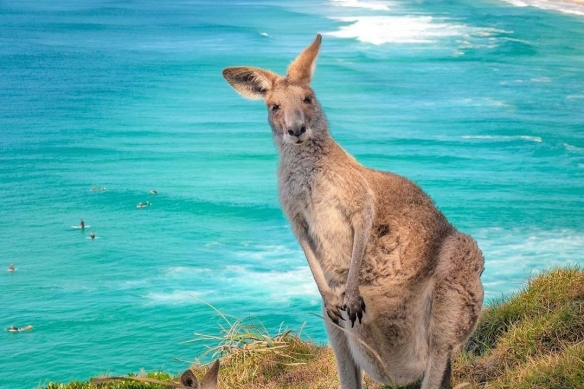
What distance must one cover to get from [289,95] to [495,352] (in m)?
2.20

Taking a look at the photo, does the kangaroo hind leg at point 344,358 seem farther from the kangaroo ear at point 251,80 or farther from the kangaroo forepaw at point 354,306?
the kangaroo ear at point 251,80

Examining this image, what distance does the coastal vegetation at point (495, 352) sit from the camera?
15.7 feet

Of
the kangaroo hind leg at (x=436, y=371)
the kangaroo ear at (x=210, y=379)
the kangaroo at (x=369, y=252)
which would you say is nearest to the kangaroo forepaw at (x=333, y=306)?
the kangaroo at (x=369, y=252)

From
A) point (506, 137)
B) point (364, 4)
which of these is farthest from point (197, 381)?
point (364, 4)

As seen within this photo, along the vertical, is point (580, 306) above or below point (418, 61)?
above

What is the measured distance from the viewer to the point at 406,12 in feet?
114

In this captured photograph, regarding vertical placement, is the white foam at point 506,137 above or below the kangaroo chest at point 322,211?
below

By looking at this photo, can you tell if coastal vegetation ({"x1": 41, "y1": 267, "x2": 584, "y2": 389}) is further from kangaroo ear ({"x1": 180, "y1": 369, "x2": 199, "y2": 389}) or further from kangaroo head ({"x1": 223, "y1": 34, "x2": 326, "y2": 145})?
kangaroo head ({"x1": 223, "y1": 34, "x2": 326, "y2": 145})

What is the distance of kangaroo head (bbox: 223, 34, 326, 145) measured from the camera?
437cm

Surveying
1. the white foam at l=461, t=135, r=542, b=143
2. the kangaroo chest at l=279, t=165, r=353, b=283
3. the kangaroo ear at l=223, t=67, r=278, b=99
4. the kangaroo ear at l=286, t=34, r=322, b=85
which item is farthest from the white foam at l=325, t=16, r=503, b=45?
the kangaroo chest at l=279, t=165, r=353, b=283

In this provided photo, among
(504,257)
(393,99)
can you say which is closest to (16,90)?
(393,99)

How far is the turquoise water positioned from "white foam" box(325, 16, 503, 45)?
0.14 m

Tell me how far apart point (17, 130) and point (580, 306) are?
1796cm

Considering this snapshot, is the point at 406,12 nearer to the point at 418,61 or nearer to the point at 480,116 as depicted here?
the point at 418,61
